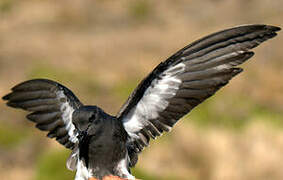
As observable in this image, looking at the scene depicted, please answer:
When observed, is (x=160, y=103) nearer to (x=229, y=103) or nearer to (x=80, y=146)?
(x=80, y=146)

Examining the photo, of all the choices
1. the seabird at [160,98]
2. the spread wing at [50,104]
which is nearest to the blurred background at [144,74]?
the spread wing at [50,104]

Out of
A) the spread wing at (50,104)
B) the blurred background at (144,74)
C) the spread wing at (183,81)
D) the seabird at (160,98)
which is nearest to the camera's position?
the seabird at (160,98)

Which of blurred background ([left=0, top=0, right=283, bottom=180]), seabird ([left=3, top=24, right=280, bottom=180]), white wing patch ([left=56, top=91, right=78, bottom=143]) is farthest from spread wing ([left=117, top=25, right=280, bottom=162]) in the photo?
blurred background ([left=0, top=0, right=283, bottom=180])

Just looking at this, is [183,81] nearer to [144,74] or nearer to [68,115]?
[68,115]

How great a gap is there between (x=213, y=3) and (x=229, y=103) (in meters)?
7.11

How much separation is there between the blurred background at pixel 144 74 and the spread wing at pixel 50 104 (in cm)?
525

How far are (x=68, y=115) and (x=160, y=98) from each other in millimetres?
944

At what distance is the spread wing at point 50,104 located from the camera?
6703mm

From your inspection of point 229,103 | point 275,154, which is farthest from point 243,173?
point 229,103

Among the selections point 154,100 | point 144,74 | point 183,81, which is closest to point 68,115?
point 154,100

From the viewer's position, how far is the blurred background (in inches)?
505

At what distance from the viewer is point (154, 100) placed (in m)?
6.42

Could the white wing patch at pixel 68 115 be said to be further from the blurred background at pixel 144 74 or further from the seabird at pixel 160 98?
the blurred background at pixel 144 74

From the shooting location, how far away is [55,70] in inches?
675
